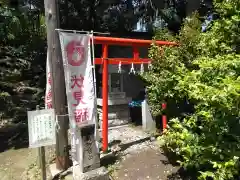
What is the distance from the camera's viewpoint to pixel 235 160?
3.15 metres

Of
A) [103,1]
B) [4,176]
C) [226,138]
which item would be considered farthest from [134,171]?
[103,1]

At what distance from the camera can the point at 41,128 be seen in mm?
4215

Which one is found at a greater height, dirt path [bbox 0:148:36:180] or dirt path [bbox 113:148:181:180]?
dirt path [bbox 113:148:181:180]

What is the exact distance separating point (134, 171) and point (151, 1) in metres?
7.08

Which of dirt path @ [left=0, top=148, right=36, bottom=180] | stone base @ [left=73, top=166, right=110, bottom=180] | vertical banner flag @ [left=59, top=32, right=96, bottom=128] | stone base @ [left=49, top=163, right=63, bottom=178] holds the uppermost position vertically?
vertical banner flag @ [left=59, top=32, right=96, bottom=128]

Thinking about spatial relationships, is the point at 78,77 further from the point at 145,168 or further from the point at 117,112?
the point at 117,112

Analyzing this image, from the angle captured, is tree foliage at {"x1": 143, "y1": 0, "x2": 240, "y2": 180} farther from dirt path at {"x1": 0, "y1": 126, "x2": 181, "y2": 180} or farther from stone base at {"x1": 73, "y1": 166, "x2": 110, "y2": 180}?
stone base at {"x1": 73, "y1": 166, "x2": 110, "y2": 180}

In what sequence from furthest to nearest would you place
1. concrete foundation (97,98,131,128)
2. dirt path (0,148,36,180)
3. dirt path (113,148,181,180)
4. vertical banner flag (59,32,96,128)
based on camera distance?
concrete foundation (97,98,131,128)
dirt path (0,148,36,180)
dirt path (113,148,181,180)
vertical banner flag (59,32,96,128)

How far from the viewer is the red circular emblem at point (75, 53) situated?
4559 millimetres

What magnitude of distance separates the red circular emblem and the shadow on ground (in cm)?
362

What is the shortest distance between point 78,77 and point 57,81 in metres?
0.56

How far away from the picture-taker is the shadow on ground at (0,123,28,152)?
7199 millimetres

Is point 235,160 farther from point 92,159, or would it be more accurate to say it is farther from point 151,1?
point 151,1

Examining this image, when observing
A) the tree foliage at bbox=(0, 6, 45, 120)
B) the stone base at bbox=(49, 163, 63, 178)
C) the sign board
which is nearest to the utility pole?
the stone base at bbox=(49, 163, 63, 178)
